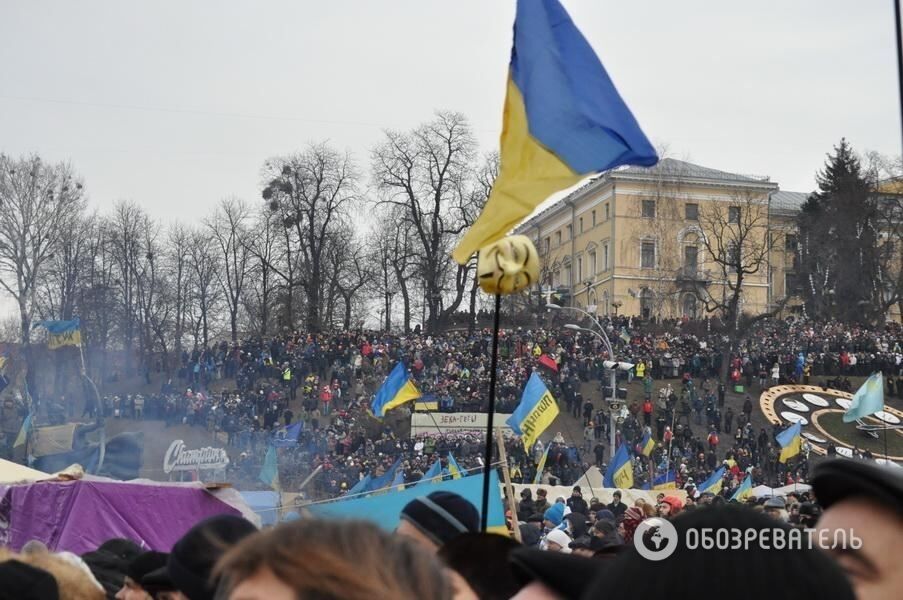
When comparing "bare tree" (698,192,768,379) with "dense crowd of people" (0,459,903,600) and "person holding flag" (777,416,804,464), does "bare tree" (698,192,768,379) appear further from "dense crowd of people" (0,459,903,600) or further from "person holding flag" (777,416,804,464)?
"dense crowd of people" (0,459,903,600)

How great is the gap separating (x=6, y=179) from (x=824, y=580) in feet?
207

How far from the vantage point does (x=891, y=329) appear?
56.7 metres

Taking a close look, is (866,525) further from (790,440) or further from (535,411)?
(790,440)

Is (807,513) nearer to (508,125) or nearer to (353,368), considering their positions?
(508,125)

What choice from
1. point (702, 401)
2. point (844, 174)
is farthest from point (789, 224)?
point (702, 401)

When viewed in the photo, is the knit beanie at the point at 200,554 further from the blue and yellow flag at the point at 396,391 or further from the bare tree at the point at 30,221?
the bare tree at the point at 30,221

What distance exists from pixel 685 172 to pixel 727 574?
78.3 meters

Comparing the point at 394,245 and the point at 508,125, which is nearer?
the point at 508,125

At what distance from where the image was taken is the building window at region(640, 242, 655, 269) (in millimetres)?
80512

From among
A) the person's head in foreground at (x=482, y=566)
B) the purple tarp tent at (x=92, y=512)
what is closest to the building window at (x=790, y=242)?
the purple tarp tent at (x=92, y=512)

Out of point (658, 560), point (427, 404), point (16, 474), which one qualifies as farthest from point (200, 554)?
point (427, 404)

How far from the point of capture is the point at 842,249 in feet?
232

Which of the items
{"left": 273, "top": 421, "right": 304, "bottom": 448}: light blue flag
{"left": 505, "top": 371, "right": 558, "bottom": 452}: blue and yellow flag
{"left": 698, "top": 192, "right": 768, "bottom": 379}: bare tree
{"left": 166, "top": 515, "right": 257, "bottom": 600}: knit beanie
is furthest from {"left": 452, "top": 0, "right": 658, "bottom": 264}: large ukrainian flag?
{"left": 698, "top": 192, "right": 768, "bottom": 379}: bare tree

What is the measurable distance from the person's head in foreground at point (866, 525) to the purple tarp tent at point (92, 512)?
9.33 metres
